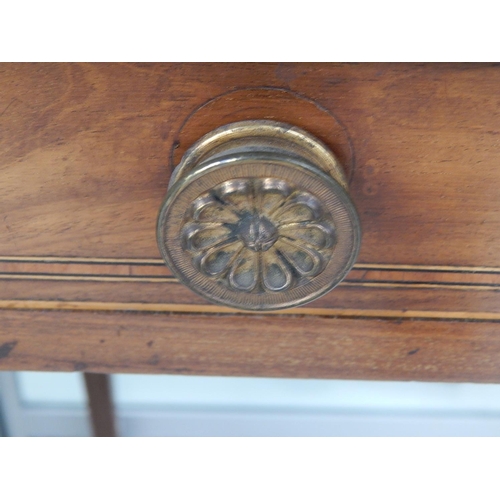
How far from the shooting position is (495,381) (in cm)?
88

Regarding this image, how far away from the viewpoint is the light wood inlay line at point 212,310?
0.82m

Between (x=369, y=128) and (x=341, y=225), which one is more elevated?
(x=369, y=128)

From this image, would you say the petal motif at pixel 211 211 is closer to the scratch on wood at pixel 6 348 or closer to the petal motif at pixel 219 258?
the petal motif at pixel 219 258

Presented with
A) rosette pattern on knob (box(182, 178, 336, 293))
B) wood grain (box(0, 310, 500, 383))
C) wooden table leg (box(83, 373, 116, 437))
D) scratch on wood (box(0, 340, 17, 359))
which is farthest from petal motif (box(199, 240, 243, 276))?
wooden table leg (box(83, 373, 116, 437))

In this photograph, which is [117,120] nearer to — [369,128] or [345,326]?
[369,128]

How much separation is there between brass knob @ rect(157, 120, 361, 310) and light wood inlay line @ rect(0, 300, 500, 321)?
17cm

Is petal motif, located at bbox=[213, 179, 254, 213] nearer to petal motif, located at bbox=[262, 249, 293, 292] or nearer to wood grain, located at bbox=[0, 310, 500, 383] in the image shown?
petal motif, located at bbox=[262, 249, 293, 292]

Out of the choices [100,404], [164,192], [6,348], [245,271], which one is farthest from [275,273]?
[100,404]

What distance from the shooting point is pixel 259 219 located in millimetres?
595

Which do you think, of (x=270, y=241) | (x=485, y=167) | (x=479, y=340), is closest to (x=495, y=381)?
(x=479, y=340)

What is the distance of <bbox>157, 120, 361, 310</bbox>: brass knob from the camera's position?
1.86 ft

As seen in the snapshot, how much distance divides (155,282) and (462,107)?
0.44m

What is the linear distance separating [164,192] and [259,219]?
0.16 meters

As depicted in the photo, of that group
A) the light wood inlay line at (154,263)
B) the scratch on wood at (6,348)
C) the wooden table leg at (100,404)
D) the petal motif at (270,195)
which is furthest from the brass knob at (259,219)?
the wooden table leg at (100,404)
